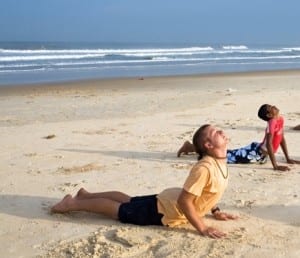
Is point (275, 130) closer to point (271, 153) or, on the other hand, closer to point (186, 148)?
point (271, 153)

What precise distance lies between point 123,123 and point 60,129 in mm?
1145

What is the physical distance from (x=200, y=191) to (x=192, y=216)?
0.20 meters

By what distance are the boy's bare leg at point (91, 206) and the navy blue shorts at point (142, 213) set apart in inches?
3.2

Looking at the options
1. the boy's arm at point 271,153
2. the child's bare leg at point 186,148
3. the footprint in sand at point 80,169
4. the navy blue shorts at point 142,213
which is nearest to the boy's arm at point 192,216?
the navy blue shorts at point 142,213

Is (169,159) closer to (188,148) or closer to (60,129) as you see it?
(188,148)

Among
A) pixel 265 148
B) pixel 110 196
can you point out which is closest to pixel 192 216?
pixel 110 196

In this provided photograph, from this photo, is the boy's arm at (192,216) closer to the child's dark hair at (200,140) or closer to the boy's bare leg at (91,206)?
the child's dark hair at (200,140)

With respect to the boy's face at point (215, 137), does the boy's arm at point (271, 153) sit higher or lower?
lower

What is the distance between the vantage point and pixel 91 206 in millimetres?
4410

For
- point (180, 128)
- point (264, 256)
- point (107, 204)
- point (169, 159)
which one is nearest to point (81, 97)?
point (180, 128)

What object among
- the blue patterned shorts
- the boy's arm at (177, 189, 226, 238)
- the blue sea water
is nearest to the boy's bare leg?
the boy's arm at (177, 189, 226, 238)

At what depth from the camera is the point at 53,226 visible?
4.27 meters

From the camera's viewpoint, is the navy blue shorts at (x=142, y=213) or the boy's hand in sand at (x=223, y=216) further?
the boy's hand in sand at (x=223, y=216)

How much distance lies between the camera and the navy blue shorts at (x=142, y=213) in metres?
4.18
